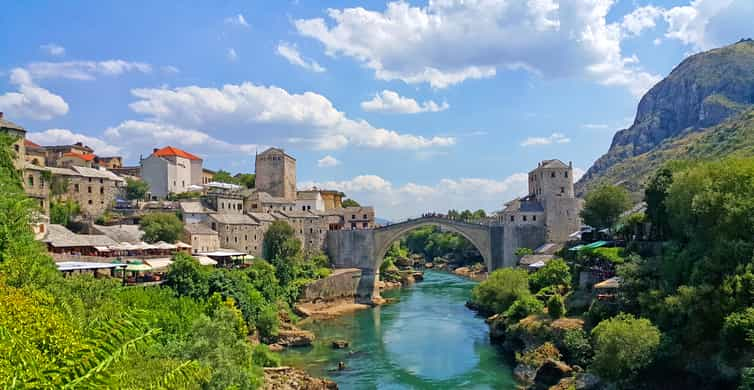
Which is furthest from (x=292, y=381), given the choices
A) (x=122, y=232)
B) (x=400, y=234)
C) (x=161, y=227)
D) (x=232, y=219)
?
(x=400, y=234)

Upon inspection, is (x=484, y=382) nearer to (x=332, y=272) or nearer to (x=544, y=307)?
(x=544, y=307)

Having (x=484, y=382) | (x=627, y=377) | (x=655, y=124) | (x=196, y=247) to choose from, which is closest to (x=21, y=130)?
(x=196, y=247)

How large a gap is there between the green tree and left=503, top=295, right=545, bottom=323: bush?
1008 cm

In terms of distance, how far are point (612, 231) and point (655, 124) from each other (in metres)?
97.3

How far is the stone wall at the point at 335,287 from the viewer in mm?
42938

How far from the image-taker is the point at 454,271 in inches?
2569

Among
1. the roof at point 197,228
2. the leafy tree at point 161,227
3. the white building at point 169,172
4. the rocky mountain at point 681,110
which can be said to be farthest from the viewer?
the rocky mountain at point 681,110

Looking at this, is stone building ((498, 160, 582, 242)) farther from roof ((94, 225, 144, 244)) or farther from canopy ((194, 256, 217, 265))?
roof ((94, 225, 144, 244))

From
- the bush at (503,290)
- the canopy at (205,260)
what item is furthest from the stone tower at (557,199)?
the canopy at (205,260)

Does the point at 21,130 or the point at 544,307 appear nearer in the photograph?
the point at 544,307

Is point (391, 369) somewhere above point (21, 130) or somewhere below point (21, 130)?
below

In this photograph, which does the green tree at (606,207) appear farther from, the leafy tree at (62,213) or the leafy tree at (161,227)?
the leafy tree at (62,213)

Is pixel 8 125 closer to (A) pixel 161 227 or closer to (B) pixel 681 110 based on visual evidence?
(A) pixel 161 227

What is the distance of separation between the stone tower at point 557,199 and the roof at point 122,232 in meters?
29.2
